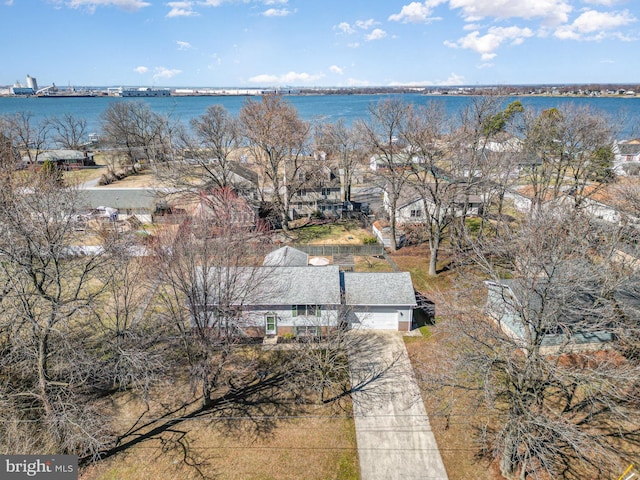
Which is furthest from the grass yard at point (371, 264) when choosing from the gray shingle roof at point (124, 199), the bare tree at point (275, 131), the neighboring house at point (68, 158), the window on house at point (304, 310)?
the neighboring house at point (68, 158)

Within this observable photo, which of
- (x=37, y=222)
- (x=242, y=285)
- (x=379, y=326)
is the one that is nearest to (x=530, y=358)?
(x=379, y=326)

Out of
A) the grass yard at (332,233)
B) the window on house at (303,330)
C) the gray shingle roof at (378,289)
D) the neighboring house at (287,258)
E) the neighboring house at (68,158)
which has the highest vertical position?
the neighboring house at (68,158)

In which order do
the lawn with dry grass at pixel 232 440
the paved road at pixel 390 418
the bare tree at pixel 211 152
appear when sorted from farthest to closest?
the bare tree at pixel 211 152, the paved road at pixel 390 418, the lawn with dry grass at pixel 232 440

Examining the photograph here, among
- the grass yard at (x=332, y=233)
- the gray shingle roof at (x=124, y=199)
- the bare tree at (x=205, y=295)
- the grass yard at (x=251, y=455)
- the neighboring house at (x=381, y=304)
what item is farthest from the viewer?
the gray shingle roof at (x=124, y=199)

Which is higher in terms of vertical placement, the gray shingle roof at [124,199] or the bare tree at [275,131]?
the bare tree at [275,131]

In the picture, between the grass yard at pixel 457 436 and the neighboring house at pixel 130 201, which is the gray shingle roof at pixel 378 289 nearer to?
the grass yard at pixel 457 436

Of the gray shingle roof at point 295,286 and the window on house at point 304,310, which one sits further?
the window on house at point 304,310

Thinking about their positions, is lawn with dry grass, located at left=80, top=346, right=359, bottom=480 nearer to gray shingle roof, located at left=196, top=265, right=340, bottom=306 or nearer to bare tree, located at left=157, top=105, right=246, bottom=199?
gray shingle roof, located at left=196, top=265, right=340, bottom=306
